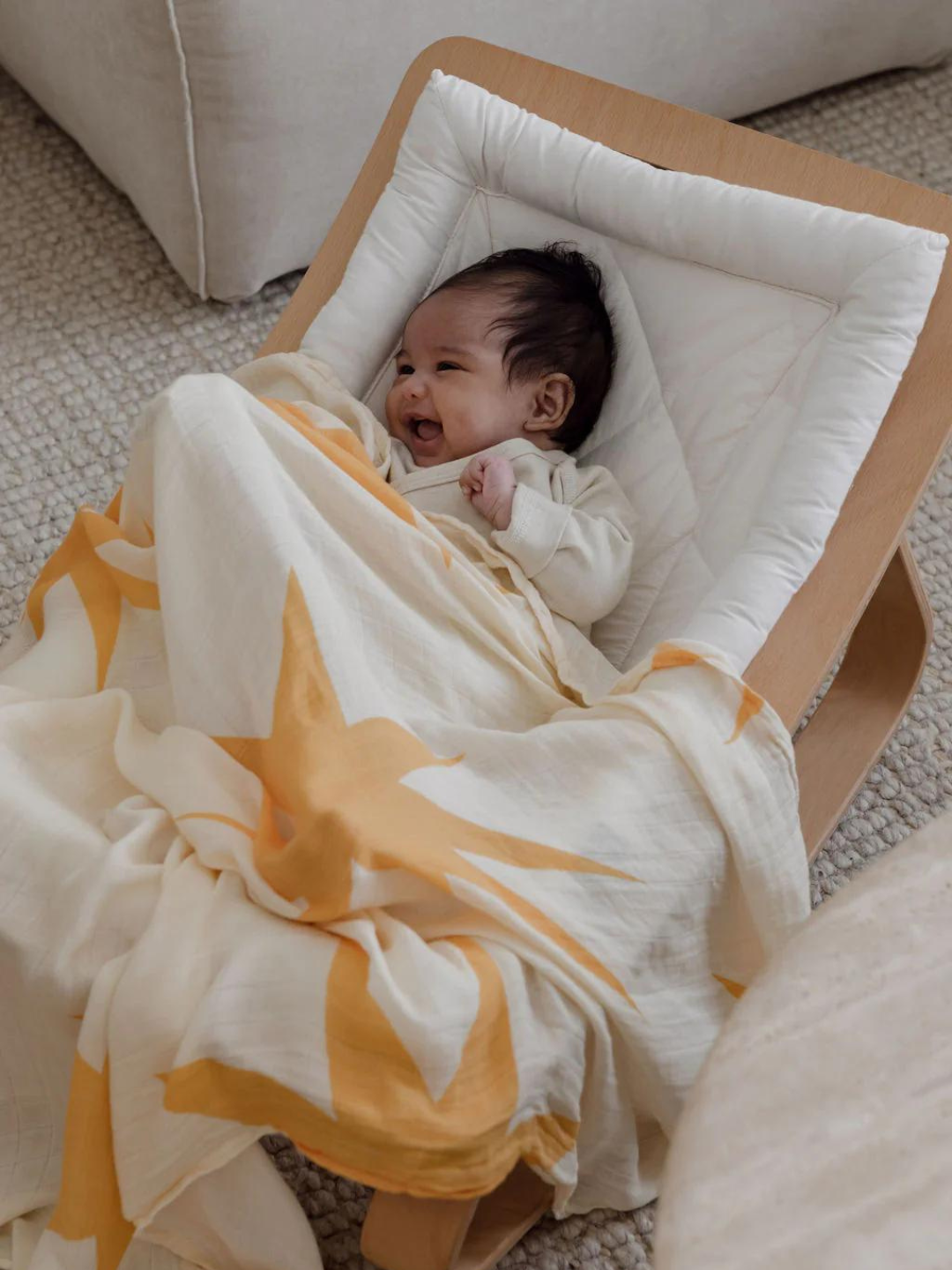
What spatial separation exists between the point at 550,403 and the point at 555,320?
7cm

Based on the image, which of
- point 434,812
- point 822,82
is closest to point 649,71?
point 822,82

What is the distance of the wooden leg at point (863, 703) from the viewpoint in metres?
1.17

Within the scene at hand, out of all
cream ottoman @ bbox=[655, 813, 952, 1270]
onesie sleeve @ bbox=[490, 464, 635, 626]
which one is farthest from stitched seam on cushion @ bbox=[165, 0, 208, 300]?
cream ottoman @ bbox=[655, 813, 952, 1270]

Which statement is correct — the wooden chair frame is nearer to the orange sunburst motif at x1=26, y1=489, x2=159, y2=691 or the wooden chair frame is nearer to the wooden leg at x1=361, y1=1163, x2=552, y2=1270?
the wooden leg at x1=361, y1=1163, x2=552, y2=1270

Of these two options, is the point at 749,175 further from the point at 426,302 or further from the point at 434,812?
the point at 434,812

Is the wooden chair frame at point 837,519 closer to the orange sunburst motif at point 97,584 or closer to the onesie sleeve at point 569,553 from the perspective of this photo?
the onesie sleeve at point 569,553

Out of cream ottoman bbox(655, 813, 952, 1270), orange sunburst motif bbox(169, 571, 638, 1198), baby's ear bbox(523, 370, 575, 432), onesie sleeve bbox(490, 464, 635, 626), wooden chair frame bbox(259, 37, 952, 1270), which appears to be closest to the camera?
cream ottoman bbox(655, 813, 952, 1270)

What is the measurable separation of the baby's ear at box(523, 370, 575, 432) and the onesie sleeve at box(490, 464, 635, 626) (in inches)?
4.2

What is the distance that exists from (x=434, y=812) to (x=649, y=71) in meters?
1.26

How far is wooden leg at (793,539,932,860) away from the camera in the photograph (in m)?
1.17

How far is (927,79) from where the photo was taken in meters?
2.00

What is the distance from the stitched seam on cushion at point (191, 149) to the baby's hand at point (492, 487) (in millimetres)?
621

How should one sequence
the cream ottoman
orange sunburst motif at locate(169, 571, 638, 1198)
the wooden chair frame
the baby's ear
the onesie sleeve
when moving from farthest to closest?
the baby's ear, the onesie sleeve, the wooden chair frame, orange sunburst motif at locate(169, 571, 638, 1198), the cream ottoman

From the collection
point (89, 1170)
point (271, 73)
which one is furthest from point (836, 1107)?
point (271, 73)
